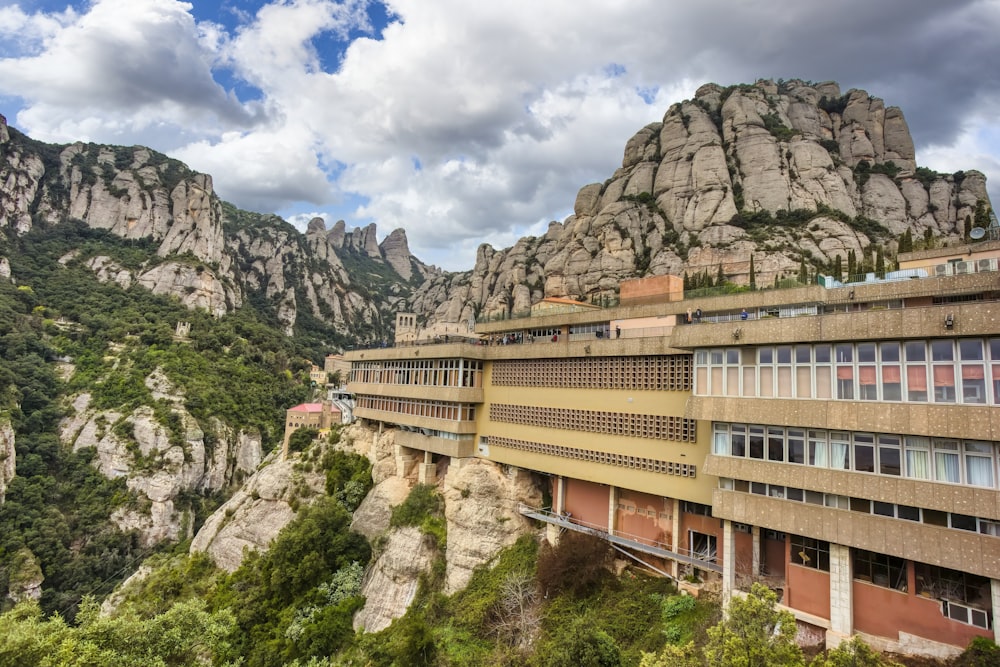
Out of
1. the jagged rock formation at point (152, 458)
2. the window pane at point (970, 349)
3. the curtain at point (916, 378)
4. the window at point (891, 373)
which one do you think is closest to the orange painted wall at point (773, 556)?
the window at point (891, 373)

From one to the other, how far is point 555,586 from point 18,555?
62745mm

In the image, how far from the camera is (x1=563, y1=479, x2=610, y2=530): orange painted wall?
2580cm

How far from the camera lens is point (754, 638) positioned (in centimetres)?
1111

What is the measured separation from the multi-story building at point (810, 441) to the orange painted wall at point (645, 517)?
8 centimetres

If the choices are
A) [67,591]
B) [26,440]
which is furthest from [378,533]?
[26,440]

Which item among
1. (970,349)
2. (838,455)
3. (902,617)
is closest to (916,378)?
(970,349)

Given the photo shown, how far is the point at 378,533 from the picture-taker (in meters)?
36.2

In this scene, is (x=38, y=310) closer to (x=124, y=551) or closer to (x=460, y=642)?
(x=124, y=551)

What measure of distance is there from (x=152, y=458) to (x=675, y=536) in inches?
2782

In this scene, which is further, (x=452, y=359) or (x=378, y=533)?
(x=378, y=533)

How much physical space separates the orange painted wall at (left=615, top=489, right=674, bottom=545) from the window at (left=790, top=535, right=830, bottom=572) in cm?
615

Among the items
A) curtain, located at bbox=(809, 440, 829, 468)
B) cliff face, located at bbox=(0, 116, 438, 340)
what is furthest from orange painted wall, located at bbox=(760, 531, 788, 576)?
cliff face, located at bbox=(0, 116, 438, 340)

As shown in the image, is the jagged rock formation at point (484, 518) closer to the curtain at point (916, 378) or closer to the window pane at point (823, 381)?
the window pane at point (823, 381)

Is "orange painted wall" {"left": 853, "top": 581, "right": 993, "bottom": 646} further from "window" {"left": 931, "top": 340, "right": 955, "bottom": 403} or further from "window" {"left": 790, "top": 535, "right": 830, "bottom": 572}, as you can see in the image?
"window" {"left": 931, "top": 340, "right": 955, "bottom": 403}
